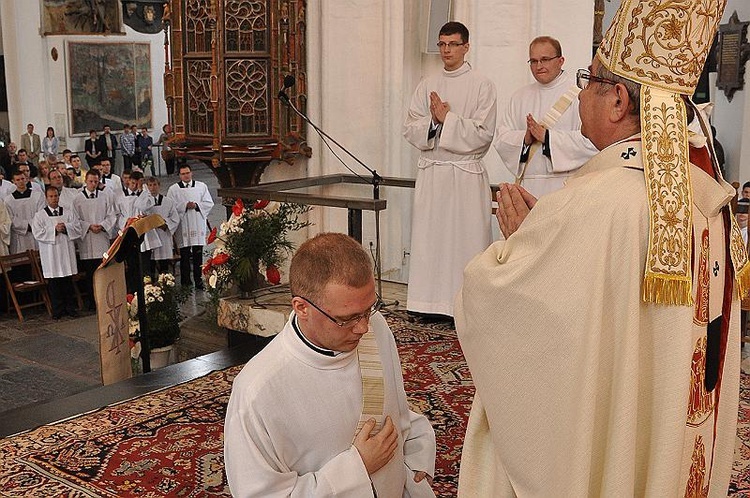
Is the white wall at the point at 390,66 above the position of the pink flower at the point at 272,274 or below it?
above

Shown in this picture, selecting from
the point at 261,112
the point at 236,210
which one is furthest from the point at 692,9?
the point at 261,112

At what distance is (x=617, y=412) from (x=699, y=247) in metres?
0.53

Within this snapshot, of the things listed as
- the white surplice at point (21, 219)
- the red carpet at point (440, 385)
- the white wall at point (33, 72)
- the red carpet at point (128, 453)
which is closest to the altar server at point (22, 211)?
the white surplice at point (21, 219)

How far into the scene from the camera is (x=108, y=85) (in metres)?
24.3

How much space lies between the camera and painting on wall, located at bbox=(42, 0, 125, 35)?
2216cm

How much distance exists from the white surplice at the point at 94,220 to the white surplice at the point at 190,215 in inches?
38.4

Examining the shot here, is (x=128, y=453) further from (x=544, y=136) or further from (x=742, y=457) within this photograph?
(x=544, y=136)

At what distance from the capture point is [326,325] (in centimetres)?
258

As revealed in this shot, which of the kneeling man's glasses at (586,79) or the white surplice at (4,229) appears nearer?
the kneeling man's glasses at (586,79)

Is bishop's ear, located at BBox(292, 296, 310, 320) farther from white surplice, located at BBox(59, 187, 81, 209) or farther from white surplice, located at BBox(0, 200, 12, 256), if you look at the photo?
white surplice, located at BBox(0, 200, 12, 256)

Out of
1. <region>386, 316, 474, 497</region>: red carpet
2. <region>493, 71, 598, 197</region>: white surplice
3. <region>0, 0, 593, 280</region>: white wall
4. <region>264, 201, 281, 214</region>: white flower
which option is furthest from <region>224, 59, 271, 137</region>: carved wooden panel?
<region>493, 71, 598, 197</region>: white surplice

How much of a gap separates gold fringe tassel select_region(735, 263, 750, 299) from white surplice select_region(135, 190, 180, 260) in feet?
36.4

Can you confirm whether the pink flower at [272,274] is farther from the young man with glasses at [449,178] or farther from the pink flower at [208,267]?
the young man with glasses at [449,178]

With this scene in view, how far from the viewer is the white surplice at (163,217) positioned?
13.2m
